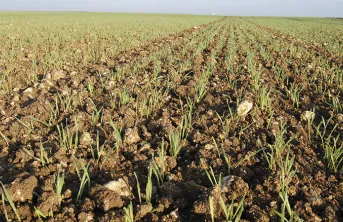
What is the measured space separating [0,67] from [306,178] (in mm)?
5621

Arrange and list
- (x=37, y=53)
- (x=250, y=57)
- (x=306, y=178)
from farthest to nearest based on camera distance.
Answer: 1. (x=37, y=53)
2. (x=250, y=57)
3. (x=306, y=178)

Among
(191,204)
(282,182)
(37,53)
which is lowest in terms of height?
(191,204)

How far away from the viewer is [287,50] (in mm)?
8281

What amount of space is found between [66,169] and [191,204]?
1.07 m

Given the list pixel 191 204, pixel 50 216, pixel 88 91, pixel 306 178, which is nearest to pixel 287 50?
pixel 88 91

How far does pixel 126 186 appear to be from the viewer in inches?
82.0

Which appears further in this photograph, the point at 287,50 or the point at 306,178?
the point at 287,50

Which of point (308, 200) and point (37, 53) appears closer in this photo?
point (308, 200)

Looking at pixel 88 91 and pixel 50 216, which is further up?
pixel 88 91

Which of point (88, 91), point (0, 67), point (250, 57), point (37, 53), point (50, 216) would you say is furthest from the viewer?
point (37, 53)

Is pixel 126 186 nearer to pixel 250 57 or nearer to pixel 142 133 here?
pixel 142 133

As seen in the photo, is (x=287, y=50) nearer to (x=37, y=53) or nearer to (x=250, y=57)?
(x=250, y=57)

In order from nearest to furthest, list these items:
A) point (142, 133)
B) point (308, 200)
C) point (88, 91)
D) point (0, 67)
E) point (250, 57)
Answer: point (308, 200)
point (142, 133)
point (88, 91)
point (0, 67)
point (250, 57)

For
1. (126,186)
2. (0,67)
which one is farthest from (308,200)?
(0,67)
